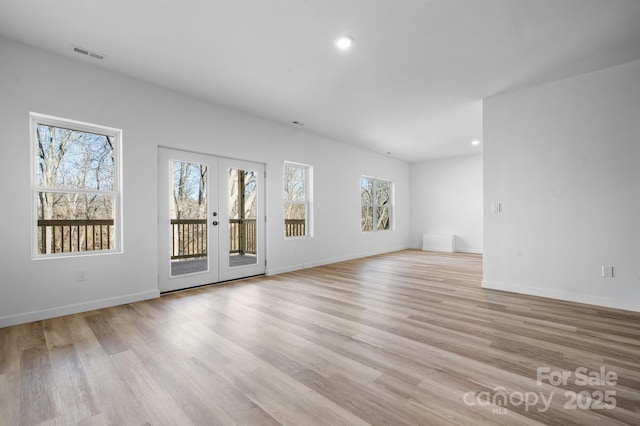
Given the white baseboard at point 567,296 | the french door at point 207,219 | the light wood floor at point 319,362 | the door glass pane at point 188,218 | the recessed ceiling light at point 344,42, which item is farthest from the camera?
the door glass pane at point 188,218

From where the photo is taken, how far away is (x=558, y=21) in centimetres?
260

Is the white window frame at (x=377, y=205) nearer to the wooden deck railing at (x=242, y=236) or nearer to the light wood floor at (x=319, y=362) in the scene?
the wooden deck railing at (x=242, y=236)

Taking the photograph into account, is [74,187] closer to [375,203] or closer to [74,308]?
[74,308]

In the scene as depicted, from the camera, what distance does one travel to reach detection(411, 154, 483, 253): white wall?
824 cm

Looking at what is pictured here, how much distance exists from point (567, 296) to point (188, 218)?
5.20 meters

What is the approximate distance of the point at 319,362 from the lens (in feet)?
7.03


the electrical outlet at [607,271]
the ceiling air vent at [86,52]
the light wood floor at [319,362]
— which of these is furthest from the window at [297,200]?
the electrical outlet at [607,271]

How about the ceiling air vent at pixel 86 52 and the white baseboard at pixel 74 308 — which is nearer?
the white baseboard at pixel 74 308

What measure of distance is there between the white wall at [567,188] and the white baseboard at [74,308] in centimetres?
478

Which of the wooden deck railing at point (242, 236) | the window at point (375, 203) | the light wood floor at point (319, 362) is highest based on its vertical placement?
the window at point (375, 203)

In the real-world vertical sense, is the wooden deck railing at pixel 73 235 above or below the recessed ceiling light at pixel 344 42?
below

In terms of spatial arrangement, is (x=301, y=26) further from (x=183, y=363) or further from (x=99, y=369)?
(x=99, y=369)

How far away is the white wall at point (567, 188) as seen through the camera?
11.0ft

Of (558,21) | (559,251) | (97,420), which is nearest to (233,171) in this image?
(97,420)
